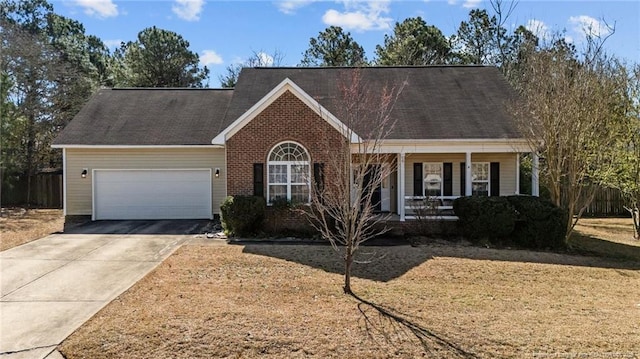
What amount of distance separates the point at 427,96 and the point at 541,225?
715cm

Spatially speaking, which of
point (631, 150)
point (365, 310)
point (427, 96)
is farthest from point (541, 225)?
point (365, 310)

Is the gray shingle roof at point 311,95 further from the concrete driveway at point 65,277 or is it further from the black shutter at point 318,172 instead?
Answer: the concrete driveway at point 65,277

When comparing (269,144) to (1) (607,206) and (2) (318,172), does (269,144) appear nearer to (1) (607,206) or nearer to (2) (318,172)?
(2) (318,172)

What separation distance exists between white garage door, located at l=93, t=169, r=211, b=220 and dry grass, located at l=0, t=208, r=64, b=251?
6.13 ft

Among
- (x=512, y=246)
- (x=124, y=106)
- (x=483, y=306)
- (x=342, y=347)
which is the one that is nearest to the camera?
(x=342, y=347)

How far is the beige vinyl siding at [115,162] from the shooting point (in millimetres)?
16938

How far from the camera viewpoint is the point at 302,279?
8641 mm

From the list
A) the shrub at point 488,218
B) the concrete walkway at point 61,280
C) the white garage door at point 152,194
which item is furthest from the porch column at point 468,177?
the white garage door at point 152,194

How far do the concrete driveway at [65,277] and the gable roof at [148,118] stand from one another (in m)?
3.95

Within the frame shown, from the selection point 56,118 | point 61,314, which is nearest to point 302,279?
point 61,314

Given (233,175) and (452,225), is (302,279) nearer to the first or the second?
(233,175)

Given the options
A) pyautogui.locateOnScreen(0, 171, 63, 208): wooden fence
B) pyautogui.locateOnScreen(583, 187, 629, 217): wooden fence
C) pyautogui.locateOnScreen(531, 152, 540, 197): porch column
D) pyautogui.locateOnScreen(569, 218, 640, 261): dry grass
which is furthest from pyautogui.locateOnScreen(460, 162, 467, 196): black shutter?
pyautogui.locateOnScreen(0, 171, 63, 208): wooden fence

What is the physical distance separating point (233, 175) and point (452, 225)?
23.9ft

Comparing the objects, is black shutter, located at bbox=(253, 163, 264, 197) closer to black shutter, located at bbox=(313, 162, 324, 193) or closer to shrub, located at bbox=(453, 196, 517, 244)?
black shutter, located at bbox=(313, 162, 324, 193)
